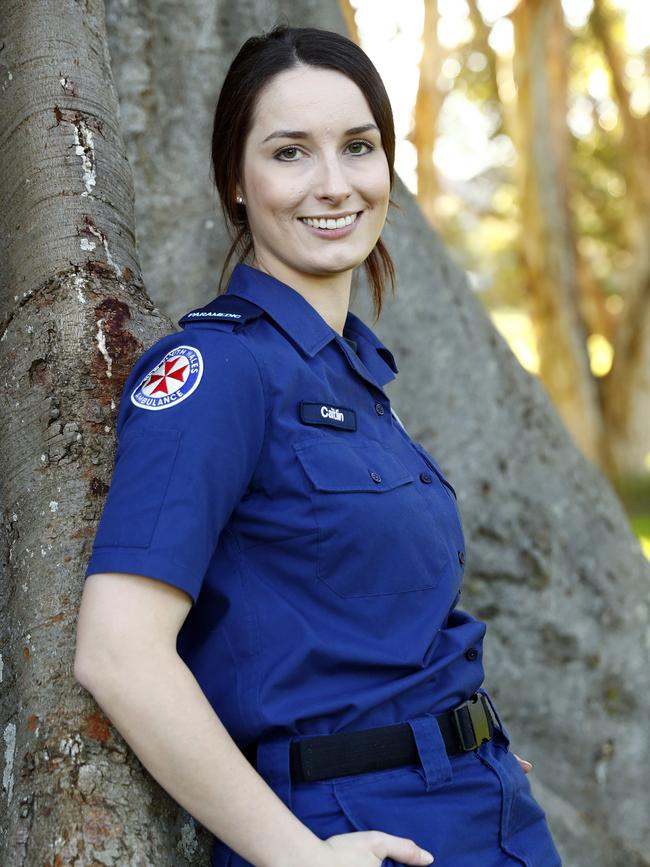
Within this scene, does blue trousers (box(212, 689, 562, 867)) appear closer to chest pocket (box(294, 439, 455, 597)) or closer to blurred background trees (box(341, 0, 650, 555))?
chest pocket (box(294, 439, 455, 597))

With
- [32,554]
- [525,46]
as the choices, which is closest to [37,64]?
[32,554]

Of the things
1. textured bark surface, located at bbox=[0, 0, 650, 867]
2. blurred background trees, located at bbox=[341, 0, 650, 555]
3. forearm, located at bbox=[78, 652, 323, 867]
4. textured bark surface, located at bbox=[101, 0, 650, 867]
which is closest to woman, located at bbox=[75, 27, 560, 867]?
forearm, located at bbox=[78, 652, 323, 867]

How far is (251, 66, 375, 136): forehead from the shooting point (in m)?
2.05

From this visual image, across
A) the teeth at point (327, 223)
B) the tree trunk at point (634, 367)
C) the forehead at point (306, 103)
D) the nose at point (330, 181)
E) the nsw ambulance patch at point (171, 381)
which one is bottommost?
the tree trunk at point (634, 367)

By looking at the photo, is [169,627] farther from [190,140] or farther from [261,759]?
[190,140]

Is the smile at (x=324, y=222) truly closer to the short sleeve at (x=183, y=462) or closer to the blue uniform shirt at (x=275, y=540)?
the blue uniform shirt at (x=275, y=540)

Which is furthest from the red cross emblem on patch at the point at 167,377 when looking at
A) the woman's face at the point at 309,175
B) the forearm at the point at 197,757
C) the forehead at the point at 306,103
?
the forehead at the point at 306,103

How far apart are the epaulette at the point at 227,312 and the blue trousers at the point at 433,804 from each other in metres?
0.63

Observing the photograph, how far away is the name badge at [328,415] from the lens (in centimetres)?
176

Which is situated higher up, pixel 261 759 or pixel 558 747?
pixel 261 759

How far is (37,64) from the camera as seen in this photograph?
96.4 inches

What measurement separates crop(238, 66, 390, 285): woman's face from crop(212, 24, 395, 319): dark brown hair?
0.02 metres

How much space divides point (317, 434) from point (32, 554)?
545 millimetres

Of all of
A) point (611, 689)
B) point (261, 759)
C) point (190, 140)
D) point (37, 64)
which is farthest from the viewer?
point (611, 689)
